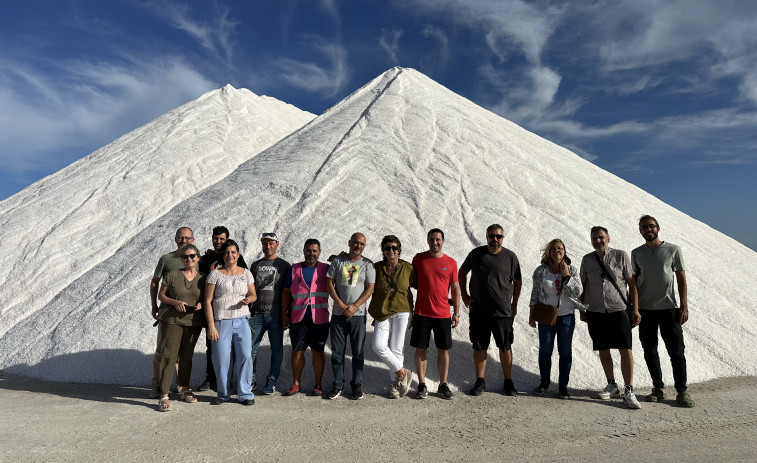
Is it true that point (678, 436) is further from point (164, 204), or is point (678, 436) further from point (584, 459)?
point (164, 204)

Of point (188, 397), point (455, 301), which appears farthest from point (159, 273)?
point (455, 301)

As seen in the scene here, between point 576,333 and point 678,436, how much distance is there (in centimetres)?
257

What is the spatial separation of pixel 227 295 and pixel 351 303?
1537 mm

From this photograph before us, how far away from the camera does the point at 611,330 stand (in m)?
5.67

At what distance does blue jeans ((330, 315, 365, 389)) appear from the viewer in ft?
19.2

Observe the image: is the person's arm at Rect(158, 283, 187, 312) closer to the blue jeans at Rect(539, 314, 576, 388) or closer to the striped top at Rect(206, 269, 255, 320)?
the striped top at Rect(206, 269, 255, 320)

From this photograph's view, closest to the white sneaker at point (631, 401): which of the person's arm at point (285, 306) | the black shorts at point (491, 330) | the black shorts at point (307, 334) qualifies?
the black shorts at point (491, 330)

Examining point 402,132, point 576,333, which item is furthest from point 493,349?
point 402,132

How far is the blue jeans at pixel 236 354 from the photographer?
18.0ft

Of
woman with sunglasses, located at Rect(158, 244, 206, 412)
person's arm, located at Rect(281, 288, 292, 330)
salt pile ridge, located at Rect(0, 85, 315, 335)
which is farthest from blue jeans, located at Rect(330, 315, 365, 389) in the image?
salt pile ridge, located at Rect(0, 85, 315, 335)

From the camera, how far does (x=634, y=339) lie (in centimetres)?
703

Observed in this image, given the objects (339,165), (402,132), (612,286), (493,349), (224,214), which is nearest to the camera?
(612,286)

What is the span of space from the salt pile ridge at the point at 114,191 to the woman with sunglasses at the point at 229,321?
6717 mm

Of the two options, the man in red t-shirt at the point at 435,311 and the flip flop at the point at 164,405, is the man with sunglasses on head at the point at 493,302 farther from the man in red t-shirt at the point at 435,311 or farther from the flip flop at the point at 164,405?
the flip flop at the point at 164,405
